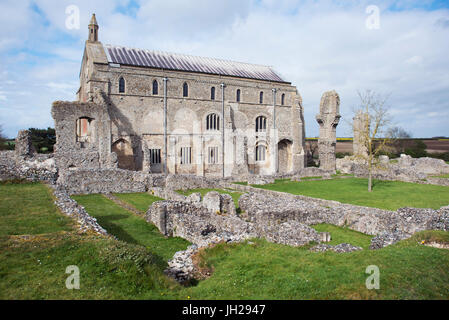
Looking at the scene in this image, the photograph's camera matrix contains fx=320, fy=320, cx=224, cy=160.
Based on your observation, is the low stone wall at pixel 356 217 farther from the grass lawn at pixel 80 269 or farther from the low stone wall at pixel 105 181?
the low stone wall at pixel 105 181

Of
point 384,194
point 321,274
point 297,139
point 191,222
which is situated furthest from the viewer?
point 297,139

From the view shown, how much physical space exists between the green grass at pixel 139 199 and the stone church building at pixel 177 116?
6.59 metres

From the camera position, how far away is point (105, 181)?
74.2ft

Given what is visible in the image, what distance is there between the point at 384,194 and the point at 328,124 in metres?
13.8

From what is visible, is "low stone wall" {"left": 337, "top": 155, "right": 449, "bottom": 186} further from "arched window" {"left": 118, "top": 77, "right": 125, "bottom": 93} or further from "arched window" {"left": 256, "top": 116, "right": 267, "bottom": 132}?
"arched window" {"left": 118, "top": 77, "right": 125, "bottom": 93}

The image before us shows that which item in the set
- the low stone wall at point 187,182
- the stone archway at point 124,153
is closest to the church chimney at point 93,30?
the stone archway at point 124,153

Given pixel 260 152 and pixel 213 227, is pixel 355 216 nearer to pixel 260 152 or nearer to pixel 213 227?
pixel 213 227

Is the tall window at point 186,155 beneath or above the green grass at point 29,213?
above

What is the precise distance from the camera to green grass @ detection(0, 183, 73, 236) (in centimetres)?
902

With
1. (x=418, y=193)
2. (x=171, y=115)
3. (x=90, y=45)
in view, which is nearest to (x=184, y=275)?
(x=418, y=193)

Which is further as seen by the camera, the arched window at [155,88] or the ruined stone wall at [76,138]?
the arched window at [155,88]

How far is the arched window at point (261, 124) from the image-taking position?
41250mm

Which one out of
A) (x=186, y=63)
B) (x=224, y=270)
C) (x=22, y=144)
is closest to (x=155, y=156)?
(x=186, y=63)

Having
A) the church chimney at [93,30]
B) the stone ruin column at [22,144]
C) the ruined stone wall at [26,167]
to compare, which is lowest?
the ruined stone wall at [26,167]
